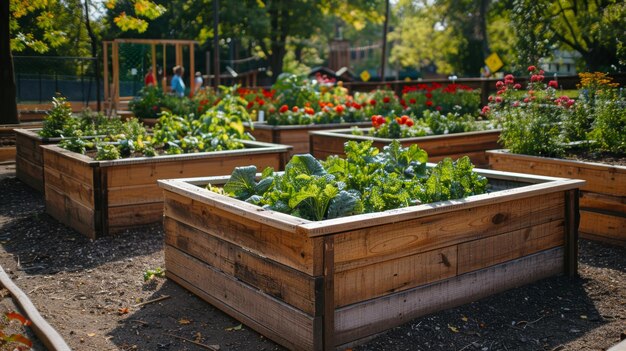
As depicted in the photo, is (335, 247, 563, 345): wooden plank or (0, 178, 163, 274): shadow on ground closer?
(335, 247, 563, 345): wooden plank

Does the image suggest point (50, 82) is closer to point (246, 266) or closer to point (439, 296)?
point (246, 266)

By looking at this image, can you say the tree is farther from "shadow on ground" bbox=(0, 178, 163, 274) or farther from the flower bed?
"shadow on ground" bbox=(0, 178, 163, 274)

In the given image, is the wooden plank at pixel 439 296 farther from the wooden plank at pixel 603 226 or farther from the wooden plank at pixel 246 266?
the wooden plank at pixel 603 226

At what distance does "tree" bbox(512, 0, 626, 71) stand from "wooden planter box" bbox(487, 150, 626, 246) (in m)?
7.77

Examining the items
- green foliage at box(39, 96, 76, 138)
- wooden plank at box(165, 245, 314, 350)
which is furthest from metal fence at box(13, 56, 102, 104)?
wooden plank at box(165, 245, 314, 350)

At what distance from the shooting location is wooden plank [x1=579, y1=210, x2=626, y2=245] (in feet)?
20.1

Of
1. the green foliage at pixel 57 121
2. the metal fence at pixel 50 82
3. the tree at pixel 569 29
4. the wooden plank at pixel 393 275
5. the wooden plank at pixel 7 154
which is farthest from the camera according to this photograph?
the metal fence at pixel 50 82

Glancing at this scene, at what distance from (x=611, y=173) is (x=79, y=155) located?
5072mm

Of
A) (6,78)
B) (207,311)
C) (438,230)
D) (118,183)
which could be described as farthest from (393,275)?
(6,78)

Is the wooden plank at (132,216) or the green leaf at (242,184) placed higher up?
the green leaf at (242,184)

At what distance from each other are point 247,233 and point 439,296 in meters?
1.23

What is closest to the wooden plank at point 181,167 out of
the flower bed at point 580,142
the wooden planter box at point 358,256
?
the wooden planter box at point 358,256

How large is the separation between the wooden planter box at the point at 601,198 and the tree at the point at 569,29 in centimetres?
777

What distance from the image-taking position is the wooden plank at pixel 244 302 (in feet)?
12.6
